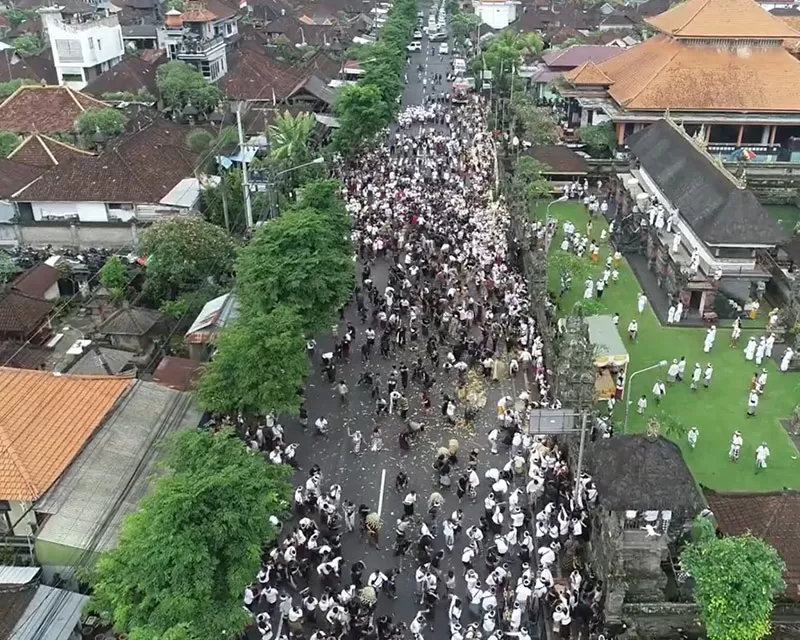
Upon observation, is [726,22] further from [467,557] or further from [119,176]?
[467,557]

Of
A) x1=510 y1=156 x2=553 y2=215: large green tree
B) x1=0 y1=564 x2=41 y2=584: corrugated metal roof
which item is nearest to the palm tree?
x1=510 y1=156 x2=553 y2=215: large green tree

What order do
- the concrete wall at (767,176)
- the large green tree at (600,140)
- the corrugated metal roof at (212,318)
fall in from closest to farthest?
the corrugated metal roof at (212,318) → the concrete wall at (767,176) → the large green tree at (600,140)

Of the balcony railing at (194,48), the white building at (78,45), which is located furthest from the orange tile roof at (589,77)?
the white building at (78,45)

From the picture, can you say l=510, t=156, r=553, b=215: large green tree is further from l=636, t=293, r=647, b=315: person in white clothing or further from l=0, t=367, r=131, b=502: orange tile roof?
l=0, t=367, r=131, b=502: orange tile roof

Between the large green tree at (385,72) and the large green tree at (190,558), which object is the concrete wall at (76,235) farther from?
the large green tree at (385,72)

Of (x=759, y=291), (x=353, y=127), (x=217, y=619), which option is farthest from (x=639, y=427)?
(x=353, y=127)

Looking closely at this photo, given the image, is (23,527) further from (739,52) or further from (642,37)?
(642,37)
